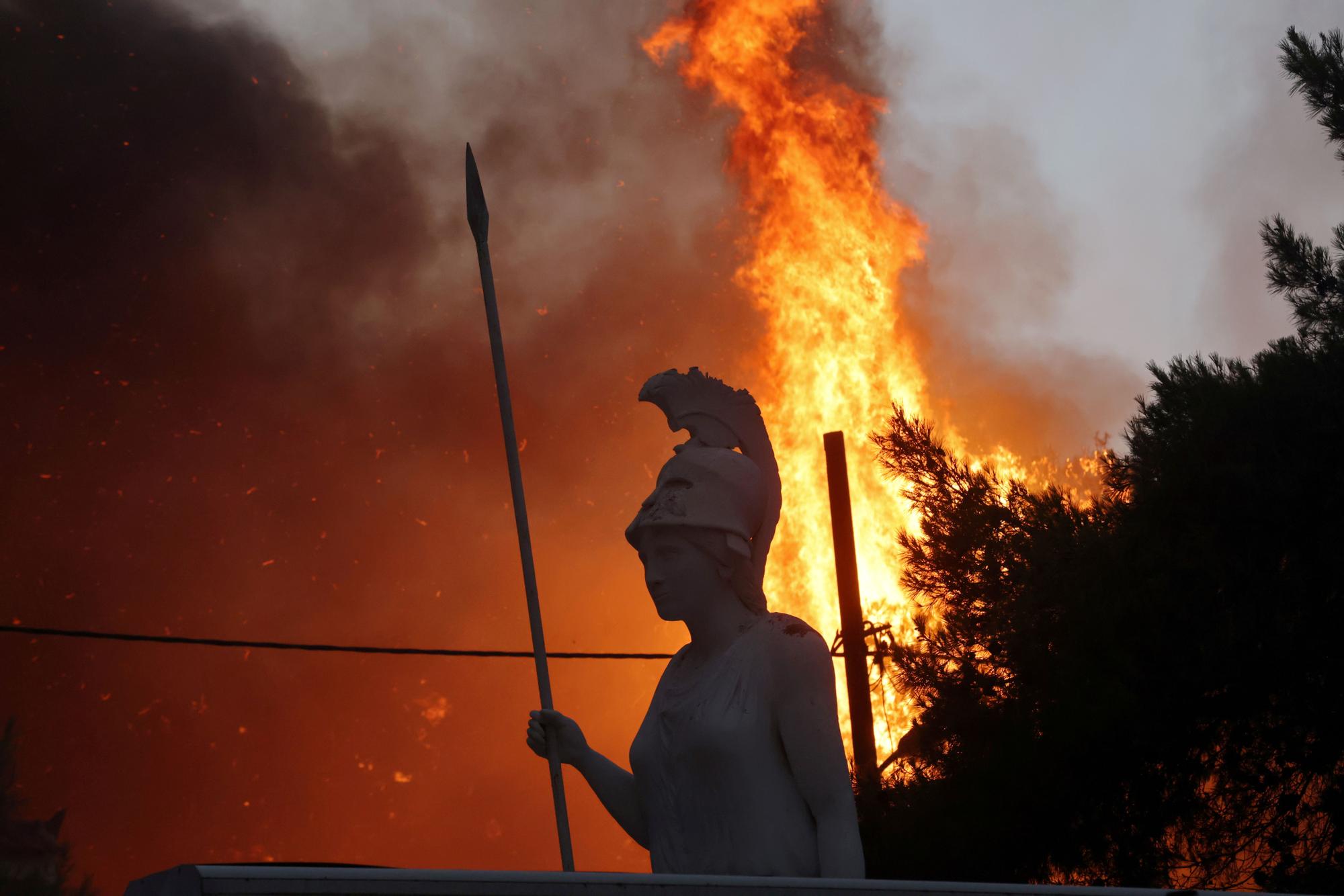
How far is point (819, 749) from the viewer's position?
10.9ft

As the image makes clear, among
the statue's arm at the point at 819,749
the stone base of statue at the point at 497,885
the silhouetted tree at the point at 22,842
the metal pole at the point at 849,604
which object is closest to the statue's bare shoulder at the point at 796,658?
the statue's arm at the point at 819,749

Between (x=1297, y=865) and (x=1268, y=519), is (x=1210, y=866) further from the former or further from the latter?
(x=1268, y=519)

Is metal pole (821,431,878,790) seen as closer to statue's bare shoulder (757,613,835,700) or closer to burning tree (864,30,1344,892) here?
burning tree (864,30,1344,892)

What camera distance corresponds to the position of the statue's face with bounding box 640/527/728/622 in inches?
144

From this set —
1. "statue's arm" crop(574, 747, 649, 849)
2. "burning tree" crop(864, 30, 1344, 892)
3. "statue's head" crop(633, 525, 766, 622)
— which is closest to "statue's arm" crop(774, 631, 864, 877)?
"statue's head" crop(633, 525, 766, 622)

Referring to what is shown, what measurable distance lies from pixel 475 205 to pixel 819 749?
6.66ft

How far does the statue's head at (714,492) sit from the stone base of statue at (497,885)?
1429 millimetres

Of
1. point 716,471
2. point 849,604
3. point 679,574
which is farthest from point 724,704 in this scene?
point 849,604

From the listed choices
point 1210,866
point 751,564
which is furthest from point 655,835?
point 1210,866

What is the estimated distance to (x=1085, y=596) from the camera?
8945 millimetres

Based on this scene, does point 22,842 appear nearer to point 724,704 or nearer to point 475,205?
point 475,205

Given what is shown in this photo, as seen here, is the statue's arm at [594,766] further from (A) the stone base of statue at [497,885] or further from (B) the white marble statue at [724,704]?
(A) the stone base of statue at [497,885]

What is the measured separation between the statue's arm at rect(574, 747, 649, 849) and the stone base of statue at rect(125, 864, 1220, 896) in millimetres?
1438

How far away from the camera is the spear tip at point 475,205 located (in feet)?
13.7
